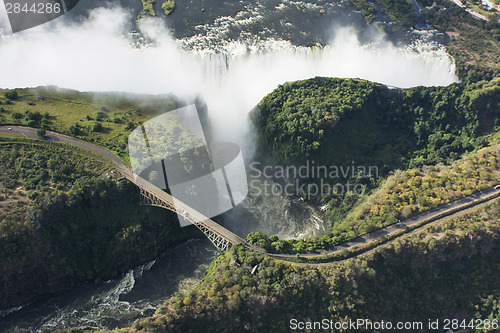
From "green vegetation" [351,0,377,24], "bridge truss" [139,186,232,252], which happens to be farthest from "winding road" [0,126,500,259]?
"green vegetation" [351,0,377,24]

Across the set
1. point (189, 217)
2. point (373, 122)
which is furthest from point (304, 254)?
point (373, 122)

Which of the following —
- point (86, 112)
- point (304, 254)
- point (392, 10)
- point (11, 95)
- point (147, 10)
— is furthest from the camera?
point (392, 10)

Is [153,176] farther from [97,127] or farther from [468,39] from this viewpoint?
[468,39]

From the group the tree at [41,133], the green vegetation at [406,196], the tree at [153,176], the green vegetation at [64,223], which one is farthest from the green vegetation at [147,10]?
the green vegetation at [406,196]

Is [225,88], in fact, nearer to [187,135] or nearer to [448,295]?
[187,135]

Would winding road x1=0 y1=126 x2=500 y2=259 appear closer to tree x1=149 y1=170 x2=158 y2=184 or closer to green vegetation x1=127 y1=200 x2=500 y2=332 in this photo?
tree x1=149 y1=170 x2=158 y2=184
